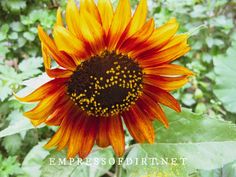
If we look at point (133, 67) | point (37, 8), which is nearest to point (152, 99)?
point (133, 67)

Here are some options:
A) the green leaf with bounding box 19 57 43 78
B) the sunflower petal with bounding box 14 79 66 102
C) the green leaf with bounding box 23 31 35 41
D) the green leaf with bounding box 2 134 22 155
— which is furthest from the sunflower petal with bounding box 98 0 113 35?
the green leaf with bounding box 23 31 35 41

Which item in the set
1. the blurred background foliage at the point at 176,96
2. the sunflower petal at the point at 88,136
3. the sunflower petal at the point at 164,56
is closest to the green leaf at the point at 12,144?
the blurred background foliage at the point at 176,96

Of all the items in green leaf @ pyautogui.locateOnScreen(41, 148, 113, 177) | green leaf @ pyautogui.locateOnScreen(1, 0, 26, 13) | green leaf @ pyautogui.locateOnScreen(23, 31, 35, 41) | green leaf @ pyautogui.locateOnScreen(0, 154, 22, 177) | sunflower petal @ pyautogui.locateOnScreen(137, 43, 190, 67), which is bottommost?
green leaf @ pyautogui.locateOnScreen(0, 154, 22, 177)

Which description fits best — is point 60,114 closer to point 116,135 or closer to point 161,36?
point 116,135

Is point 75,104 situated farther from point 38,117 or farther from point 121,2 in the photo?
point 121,2

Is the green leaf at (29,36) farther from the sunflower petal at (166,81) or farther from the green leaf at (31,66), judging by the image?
the sunflower petal at (166,81)

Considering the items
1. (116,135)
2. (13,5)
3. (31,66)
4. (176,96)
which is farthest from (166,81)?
(13,5)

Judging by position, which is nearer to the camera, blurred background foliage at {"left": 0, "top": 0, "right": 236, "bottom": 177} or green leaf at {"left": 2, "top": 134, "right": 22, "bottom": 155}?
blurred background foliage at {"left": 0, "top": 0, "right": 236, "bottom": 177}

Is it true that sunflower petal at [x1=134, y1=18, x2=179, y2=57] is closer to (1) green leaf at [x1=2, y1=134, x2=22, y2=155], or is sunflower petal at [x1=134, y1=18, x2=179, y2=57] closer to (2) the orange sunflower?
(2) the orange sunflower
